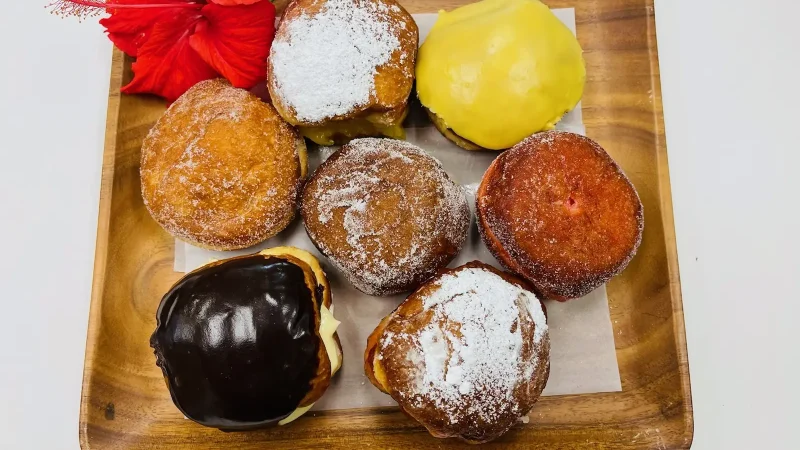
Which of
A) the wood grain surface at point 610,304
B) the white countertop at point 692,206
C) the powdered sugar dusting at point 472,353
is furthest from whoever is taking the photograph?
the white countertop at point 692,206

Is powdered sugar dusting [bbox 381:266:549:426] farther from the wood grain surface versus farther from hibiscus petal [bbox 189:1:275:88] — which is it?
hibiscus petal [bbox 189:1:275:88]

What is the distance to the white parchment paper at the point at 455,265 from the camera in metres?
1.84

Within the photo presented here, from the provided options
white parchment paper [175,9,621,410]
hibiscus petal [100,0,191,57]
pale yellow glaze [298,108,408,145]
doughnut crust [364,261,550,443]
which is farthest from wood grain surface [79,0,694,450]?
pale yellow glaze [298,108,408,145]

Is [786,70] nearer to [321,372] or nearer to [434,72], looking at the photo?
[434,72]

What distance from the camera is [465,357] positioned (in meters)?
1.54

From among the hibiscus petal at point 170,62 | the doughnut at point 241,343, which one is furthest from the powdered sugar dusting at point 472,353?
the hibiscus petal at point 170,62

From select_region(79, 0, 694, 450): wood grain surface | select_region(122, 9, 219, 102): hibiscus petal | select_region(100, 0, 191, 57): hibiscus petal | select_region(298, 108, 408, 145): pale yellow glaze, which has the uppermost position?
select_region(100, 0, 191, 57): hibiscus petal

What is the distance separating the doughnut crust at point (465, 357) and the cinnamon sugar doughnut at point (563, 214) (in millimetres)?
121

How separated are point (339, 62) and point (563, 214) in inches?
29.9

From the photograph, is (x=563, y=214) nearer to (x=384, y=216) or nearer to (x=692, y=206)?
(x=384, y=216)

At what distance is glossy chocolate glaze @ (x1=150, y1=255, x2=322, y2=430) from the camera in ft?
5.16

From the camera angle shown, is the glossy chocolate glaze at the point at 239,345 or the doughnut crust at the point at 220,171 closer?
the glossy chocolate glaze at the point at 239,345

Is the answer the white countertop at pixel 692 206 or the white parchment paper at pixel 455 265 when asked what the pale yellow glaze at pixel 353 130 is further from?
the white countertop at pixel 692 206

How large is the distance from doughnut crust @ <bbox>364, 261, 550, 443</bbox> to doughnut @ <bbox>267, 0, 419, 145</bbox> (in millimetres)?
575
